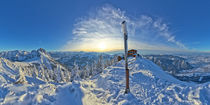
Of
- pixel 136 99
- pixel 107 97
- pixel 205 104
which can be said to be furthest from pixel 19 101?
pixel 205 104

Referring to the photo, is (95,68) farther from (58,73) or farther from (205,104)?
(205,104)

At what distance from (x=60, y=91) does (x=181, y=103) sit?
8.76 metres

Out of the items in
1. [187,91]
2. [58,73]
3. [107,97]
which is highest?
[187,91]

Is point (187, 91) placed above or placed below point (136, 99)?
above

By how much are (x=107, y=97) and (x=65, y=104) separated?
3.49 meters

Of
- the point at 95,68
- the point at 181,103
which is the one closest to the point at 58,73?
the point at 95,68

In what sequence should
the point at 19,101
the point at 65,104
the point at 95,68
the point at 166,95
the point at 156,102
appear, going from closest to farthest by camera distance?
the point at 19,101
the point at 65,104
the point at 156,102
the point at 166,95
the point at 95,68

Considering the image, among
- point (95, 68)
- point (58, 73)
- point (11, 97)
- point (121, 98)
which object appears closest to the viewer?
point (11, 97)

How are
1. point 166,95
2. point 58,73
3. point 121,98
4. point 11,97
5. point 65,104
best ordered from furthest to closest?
1. point 58,73
2. point 121,98
3. point 166,95
4. point 65,104
5. point 11,97

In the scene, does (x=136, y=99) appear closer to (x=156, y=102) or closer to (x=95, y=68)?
(x=156, y=102)

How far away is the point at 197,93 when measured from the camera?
18.3ft

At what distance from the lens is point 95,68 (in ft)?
153

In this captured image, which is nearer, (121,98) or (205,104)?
(205,104)

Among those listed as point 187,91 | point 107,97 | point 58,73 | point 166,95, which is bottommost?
point 58,73
